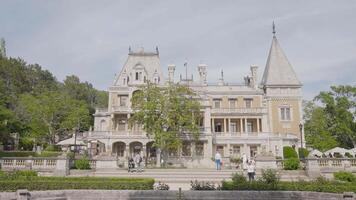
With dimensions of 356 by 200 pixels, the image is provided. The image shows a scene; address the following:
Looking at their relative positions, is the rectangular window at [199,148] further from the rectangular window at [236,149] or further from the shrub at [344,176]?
the shrub at [344,176]

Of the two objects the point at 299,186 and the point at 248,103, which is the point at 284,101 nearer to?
the point at 248,103

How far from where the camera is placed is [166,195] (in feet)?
45.4

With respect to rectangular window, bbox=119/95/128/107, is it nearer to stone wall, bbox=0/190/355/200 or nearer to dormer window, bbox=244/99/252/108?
dormer window, bbox=244/99/252/108

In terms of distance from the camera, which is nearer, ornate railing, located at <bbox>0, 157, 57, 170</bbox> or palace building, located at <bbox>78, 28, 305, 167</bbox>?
ornate railing, located at <bbox>0, 157, 57, 170</bbox>

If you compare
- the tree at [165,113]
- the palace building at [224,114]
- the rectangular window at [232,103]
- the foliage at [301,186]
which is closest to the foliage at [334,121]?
the palace building at [224,114]

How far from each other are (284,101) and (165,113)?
72.0 ft

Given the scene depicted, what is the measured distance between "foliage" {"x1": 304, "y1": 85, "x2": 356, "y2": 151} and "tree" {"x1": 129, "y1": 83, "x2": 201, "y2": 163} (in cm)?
2180

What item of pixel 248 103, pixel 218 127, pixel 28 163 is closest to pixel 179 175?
pixel 28 163

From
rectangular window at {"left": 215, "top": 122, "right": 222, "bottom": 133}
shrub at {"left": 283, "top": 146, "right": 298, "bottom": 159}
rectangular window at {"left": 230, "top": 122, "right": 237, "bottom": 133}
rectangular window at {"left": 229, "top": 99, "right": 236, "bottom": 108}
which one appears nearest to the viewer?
shrub at {"left": 283, "top": 146, "right": 298, "bottom": 159}

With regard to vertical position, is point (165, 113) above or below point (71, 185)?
above

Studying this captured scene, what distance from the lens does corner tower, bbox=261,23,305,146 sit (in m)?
47.5

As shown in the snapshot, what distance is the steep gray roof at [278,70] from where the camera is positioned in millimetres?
48344

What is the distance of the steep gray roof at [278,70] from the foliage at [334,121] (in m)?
5.22

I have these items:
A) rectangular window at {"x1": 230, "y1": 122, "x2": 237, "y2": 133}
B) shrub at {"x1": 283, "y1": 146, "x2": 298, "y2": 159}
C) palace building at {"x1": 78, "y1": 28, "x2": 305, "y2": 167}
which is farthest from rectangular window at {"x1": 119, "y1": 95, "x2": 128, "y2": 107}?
shrub at {"x1": 283, "y1": 146, "x2": 298, "y2": 159}
